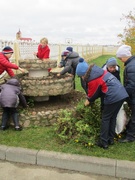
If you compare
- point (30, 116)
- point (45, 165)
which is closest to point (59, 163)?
point (45, 165)

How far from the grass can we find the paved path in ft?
1.19

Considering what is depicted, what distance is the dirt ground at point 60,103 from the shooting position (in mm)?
5535

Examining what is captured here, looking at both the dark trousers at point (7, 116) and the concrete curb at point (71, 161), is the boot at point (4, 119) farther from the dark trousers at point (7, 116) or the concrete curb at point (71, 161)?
the concrete curb at point (71, 161)

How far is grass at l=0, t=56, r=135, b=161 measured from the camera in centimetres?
376

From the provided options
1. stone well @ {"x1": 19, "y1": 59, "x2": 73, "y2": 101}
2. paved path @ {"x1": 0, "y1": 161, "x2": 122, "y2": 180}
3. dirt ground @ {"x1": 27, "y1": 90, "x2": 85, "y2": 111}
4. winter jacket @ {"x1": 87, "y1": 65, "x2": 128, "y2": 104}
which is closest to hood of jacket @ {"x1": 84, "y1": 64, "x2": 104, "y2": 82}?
winter jacket @ {"x1": 87, "y1": 65, "x2": 128, "y2": 104}

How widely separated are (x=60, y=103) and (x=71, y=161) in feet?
8.07

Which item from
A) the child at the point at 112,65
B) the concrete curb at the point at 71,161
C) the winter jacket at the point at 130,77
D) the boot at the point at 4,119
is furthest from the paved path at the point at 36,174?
the child at the point at 112,65

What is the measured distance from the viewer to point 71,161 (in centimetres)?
359

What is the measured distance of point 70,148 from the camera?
3.92 metres

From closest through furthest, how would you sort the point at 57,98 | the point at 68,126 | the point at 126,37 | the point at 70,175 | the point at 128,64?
the point at 70,175 → the point at 128,64 → the point at 68,126 → the point at 57,98 → the point at 126,37

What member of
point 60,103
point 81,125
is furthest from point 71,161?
point 60,103

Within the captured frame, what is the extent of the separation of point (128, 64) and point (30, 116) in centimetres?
218

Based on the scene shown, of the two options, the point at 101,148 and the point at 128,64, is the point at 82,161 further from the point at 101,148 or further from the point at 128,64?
the point at 128,64

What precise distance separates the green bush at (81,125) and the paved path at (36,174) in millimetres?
615
